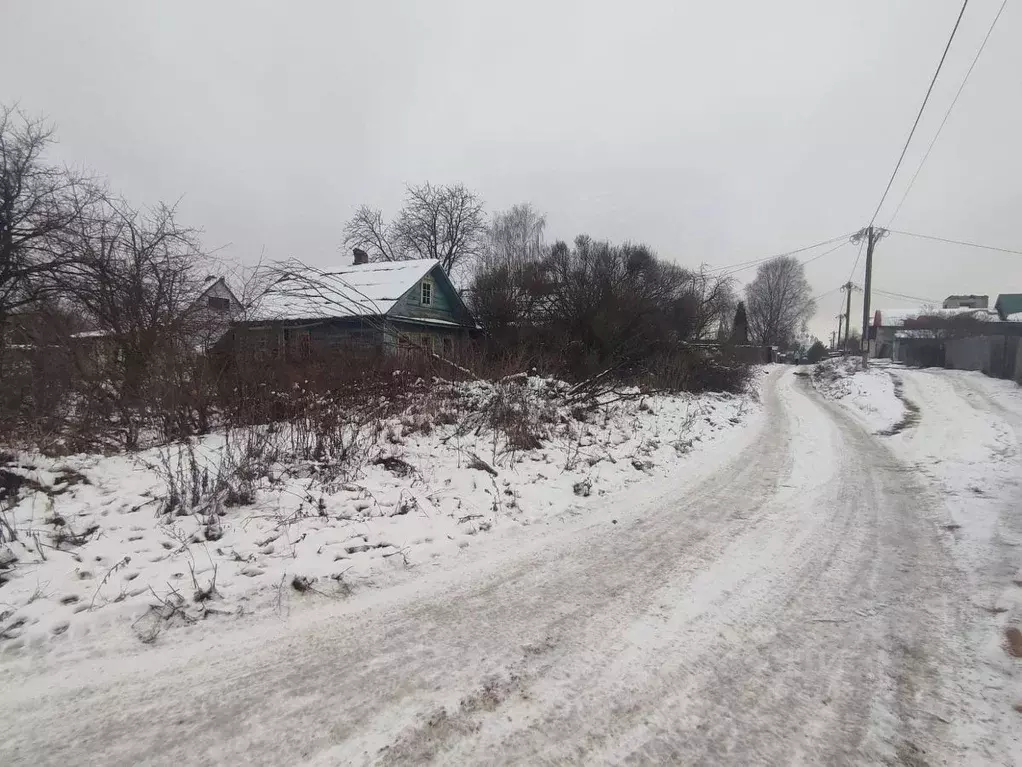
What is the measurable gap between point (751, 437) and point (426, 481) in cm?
748

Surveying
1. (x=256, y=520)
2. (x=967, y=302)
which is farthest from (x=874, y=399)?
(x=967, y=302)

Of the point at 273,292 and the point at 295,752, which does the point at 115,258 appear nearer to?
the point at 273,292

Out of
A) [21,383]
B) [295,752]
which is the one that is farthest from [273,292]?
[295,752]

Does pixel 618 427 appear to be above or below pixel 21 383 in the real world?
below

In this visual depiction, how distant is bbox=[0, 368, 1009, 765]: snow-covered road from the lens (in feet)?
6.84

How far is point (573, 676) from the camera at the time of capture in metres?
2.54

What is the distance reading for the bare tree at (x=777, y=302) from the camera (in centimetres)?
6806

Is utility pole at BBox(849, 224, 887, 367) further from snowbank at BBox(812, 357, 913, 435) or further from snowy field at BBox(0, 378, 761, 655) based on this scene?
snowy field at BBox(0, 378, 761, 655)

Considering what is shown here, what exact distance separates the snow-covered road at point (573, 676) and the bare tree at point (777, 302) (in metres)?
72.2

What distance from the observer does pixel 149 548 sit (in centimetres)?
379

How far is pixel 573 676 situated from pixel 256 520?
3.22 metres

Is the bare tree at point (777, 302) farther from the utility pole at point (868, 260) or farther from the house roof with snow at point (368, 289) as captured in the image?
the house roof with snow at point (368, 289)

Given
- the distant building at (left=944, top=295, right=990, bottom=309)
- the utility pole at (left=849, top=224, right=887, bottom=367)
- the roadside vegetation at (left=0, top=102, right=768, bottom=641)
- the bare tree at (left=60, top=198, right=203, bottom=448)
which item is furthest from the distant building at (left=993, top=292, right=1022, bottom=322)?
the bare tree at (left=60, top=198, right=203, bottom=448)

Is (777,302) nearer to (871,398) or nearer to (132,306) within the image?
(871,398)
